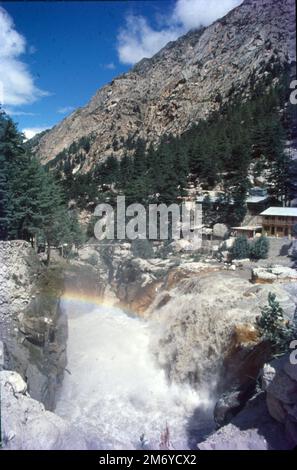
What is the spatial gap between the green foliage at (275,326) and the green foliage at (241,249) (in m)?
9.82

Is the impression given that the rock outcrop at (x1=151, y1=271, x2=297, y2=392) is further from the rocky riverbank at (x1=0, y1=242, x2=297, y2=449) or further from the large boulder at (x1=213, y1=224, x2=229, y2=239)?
the large boulder at (x1=213, y1=224, x2=229, y2=239)

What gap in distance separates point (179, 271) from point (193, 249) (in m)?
4.40

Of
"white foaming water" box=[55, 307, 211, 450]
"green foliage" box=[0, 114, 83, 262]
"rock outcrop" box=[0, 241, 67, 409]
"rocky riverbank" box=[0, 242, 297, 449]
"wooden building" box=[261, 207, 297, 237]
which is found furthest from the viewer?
"wooden building" box=[261, 207, 297, 237]

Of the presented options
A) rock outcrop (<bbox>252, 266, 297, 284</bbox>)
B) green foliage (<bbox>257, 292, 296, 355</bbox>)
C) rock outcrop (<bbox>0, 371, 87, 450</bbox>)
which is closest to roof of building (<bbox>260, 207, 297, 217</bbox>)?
rock outcrop (<bbox>252, 266, 297, 284</bbox>)

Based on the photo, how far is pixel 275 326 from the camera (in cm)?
979

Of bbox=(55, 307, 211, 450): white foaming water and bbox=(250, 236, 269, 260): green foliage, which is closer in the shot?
bbox=(55, 307, 211, 450): white foaming water

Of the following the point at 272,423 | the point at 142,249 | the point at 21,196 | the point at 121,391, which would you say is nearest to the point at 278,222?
the point at 142,249

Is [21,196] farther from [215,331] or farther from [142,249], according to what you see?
[215,331]

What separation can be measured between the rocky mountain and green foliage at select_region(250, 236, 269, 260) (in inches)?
1471

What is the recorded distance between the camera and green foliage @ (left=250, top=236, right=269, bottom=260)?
19.4 metres

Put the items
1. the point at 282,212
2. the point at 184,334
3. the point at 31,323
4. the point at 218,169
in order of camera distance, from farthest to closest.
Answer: the point at 218,169 < the point at 282,212 < the point at 184,334 < the point at 31,323

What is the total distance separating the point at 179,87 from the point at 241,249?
178ft

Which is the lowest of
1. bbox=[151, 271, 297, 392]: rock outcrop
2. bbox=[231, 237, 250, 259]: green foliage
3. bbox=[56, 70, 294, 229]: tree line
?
bbox=[151, 271, 297, 392]: rock outcrop

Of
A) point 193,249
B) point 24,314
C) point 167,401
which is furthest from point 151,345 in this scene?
point 193,249
